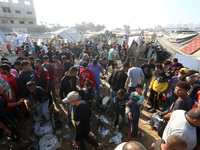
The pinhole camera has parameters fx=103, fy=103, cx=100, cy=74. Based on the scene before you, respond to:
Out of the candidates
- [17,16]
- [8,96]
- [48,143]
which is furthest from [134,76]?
[17,16]

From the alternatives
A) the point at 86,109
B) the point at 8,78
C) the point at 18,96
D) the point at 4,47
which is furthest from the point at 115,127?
the point at 4,47

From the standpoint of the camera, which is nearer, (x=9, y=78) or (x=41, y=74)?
(x=9, y=78)

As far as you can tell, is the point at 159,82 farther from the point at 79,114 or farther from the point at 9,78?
the point at 9,78

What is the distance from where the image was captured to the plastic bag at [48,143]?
276cm

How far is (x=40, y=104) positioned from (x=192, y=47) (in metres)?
10.7

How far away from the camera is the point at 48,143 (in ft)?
9.25

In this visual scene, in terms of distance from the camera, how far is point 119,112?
339 cm

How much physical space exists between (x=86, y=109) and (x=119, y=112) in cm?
144

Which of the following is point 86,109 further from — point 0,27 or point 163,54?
point 0,27

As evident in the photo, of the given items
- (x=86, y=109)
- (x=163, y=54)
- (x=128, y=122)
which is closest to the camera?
(x=86, y=109)

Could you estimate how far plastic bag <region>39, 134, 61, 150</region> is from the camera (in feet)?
9.04

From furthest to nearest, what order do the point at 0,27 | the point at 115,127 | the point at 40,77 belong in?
the point at 0,27, the point at 40,77, the point at 115,127

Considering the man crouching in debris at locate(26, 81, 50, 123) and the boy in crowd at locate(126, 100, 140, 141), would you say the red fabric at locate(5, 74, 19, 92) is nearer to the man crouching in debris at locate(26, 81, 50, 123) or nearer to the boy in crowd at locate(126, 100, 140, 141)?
the man crouching in debris at locate(26, 81, 50, 123)

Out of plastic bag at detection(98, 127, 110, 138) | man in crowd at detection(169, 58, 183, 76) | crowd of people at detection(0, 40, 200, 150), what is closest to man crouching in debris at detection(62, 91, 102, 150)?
crowd of people at detection(0, 40, 200, 150)
